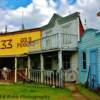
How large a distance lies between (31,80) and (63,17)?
6.44 m

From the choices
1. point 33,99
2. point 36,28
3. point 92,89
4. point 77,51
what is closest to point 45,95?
point 33,99

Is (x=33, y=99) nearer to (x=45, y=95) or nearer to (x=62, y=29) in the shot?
(x=45, y=95)

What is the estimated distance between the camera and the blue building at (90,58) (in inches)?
990

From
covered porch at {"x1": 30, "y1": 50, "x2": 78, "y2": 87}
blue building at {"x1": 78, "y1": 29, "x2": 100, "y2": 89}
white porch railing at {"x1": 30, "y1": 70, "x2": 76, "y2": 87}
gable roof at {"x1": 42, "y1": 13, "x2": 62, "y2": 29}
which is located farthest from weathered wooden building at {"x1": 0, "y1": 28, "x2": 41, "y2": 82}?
blue building at {"x1": 78, "y1": 29, "x2": 100, "y2": 89}

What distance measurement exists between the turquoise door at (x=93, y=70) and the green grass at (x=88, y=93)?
0.63 metres

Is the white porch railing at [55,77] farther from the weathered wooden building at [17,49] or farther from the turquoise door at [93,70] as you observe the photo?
the turquoise door at [93,70]

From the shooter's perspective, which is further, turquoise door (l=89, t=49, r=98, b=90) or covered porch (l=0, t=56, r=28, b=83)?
covered porch (l=0, t=56, r=28, b=83)

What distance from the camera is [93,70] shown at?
85.3 ft

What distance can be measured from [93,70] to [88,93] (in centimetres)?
313

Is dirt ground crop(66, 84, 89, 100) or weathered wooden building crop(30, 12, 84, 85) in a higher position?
weathered wooden building crop(30, 12, 84, 85)

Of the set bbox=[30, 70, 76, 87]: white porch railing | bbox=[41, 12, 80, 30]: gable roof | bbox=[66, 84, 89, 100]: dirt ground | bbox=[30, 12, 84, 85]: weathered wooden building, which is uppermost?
bbox=[41, 12, 80, 30]: gable roof

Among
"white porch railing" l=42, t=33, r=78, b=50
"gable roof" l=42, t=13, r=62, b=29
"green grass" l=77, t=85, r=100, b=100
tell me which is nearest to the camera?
"green grass" l=77, t=85, r=100, b=100

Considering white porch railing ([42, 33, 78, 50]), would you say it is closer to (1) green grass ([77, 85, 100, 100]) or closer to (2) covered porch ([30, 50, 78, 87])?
(2) covered porch ([30, 50, 78, 87])

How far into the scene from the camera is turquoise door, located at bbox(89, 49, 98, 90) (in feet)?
82.5
